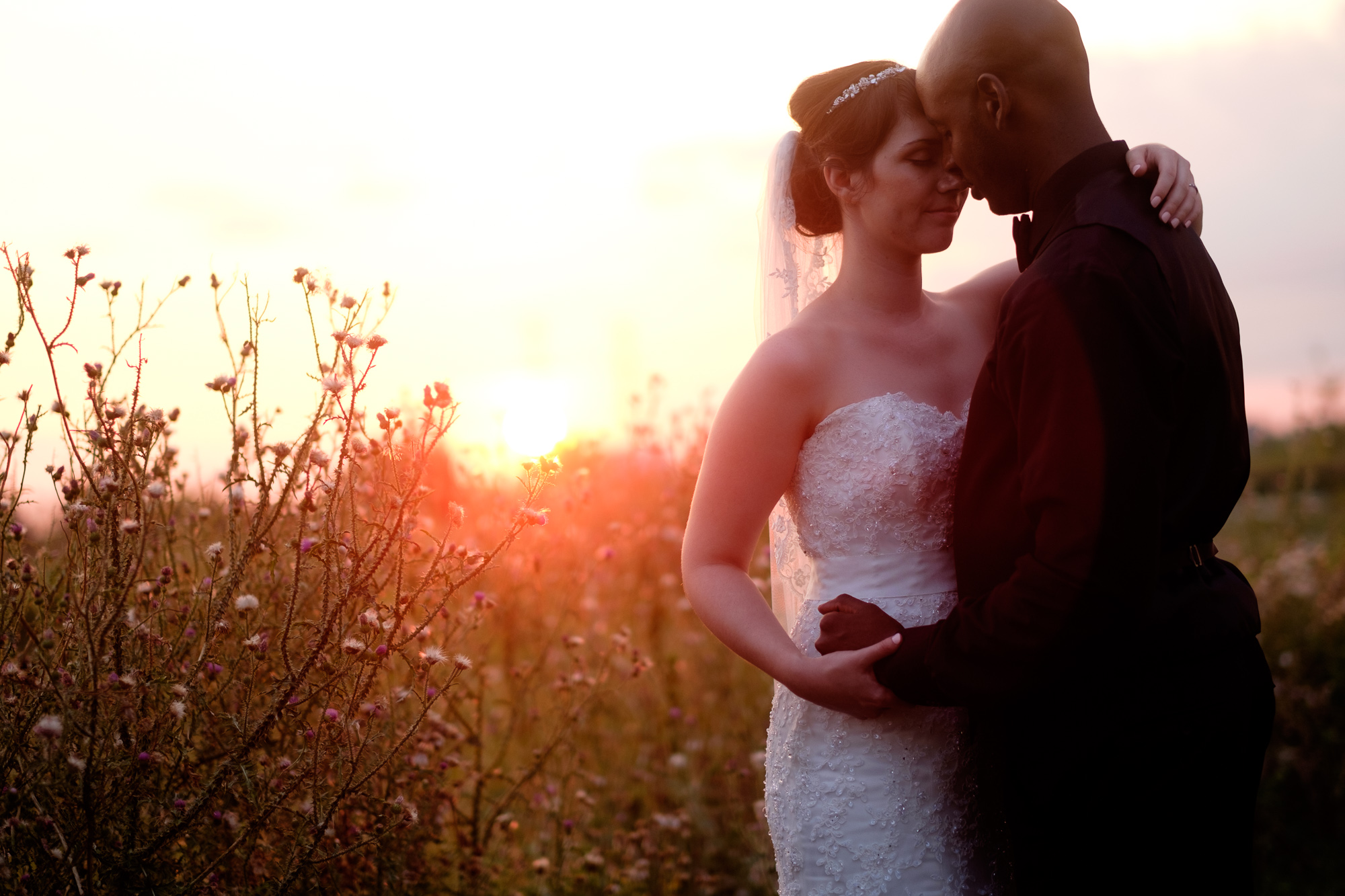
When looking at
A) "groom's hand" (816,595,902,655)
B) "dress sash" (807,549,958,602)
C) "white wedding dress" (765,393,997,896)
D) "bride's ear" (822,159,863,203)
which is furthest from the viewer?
"bride's ear" (822,159,863,203)

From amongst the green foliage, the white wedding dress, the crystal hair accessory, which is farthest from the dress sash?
the green foliage

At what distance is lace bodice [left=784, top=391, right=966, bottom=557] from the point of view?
2396 mm

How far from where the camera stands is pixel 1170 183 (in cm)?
203

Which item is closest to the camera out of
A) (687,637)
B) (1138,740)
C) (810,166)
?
(1138,740)

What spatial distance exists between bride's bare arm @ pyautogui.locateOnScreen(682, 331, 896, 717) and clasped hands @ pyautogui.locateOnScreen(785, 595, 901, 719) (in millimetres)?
121

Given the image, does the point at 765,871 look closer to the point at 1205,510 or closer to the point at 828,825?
the point at 828,825

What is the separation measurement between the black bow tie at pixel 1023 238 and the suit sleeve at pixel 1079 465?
350mm

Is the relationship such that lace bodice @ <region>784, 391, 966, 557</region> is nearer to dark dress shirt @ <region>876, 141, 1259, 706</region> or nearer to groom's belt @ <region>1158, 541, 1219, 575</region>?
dark dress shirt @ <region>876, 141, 1259, 706</region>

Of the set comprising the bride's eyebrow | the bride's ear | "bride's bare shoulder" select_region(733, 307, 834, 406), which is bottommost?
"bride's bare shoulder" select_region(733, 307, 834, 406)

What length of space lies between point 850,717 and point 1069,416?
0.97m

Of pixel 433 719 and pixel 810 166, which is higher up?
pixel 810 166

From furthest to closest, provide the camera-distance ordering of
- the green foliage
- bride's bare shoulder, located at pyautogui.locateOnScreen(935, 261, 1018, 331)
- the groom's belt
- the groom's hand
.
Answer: the green foliage
bride's bare shoulder, located at pyautogui.locateOnScreen(935, 261, 1018, 331)
the groom's hand
the groom's belt

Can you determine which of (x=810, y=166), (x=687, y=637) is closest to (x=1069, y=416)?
(x=810, y=166)

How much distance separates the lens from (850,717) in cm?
237
